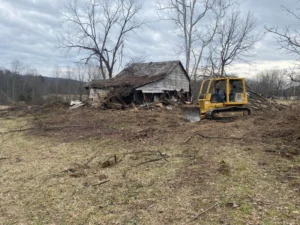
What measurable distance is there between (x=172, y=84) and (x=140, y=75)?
10.4ft

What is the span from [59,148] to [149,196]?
5470 mm

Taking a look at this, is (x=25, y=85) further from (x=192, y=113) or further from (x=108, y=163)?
(x=108, y=163)

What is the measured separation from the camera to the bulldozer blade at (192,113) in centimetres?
1394

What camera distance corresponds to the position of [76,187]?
576cm

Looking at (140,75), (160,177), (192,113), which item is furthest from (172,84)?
(160,177)

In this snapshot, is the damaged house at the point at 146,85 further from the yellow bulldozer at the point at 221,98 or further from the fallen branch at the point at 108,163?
the fallen branch at the point at 108,163

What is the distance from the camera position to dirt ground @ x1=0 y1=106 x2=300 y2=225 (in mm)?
4430

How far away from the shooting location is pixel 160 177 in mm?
6078

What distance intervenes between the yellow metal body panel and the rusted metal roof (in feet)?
33.3

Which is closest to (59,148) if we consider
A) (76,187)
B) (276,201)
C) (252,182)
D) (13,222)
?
(76,187)

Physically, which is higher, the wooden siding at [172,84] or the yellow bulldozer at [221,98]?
the wooden siding at [172,84]

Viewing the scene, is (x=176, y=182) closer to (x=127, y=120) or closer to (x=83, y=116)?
(x=127, y=120)

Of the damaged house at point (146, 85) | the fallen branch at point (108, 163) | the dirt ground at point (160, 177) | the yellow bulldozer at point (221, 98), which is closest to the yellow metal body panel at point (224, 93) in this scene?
the yellow bulldozer at point (221, 98)

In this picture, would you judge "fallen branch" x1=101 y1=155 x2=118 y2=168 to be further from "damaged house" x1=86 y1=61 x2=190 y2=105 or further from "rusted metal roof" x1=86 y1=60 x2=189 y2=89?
"rusted metal roof" x1=86 y1=60 x2=189 y2=89
